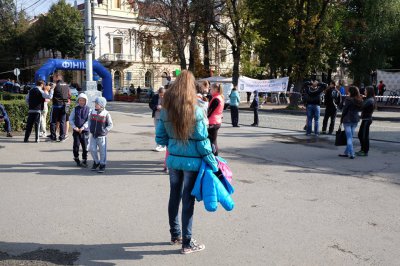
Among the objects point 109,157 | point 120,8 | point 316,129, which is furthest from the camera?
point 120,8

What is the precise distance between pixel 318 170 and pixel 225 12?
91.6 feet

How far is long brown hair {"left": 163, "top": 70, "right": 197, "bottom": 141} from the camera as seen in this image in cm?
414

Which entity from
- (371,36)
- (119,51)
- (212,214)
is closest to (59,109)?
(212,214)

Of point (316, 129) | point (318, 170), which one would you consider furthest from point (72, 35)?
point (318, 170)

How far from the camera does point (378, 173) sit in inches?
336

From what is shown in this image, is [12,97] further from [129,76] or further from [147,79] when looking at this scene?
[147,79]

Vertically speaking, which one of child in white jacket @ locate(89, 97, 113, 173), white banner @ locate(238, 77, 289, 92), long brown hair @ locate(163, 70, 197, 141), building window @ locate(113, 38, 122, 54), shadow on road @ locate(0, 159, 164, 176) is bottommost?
shadow on road @ locate(0, 159, 164, 176)

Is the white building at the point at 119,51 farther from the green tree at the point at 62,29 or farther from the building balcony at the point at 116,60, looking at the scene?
the green tree at the point at 62,29

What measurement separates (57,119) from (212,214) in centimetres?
811

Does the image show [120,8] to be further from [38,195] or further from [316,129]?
[38,195]

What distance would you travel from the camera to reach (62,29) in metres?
57.0

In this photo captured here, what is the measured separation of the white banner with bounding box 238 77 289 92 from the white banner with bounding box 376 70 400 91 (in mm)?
7365

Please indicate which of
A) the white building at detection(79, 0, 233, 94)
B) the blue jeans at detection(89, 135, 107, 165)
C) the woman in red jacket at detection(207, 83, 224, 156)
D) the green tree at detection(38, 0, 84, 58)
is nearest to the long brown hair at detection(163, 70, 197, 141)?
the blue jeans at detection(89, 135, 107, 165)

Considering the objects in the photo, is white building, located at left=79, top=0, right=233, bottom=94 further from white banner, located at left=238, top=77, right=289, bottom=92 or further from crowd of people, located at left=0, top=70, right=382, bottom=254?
crowd of people, located at left=0, top=70, right=382, bottom=254
